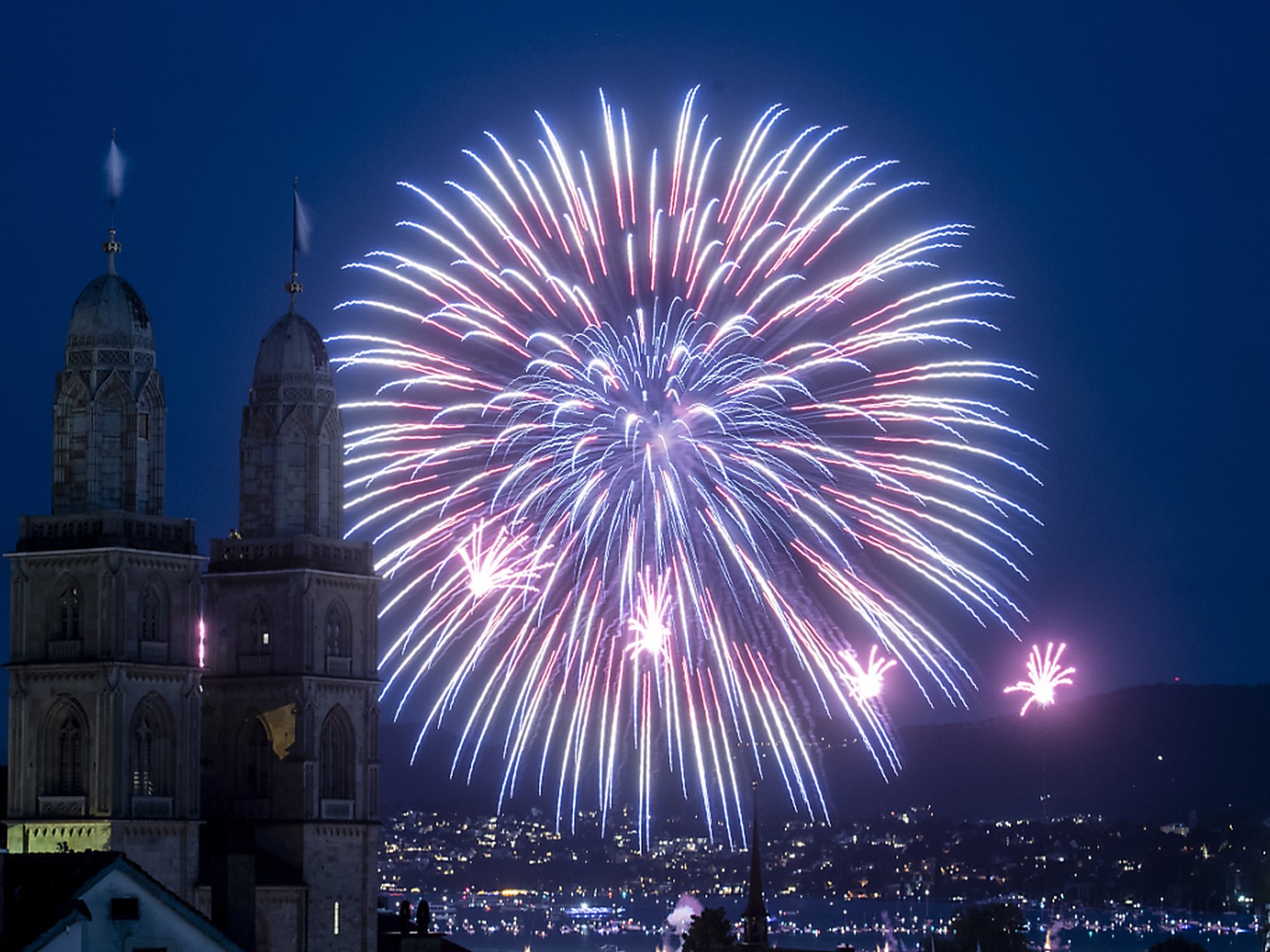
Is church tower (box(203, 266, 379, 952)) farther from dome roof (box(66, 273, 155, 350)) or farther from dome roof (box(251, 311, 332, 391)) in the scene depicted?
dome roof (box(66, 273, 155, 350))

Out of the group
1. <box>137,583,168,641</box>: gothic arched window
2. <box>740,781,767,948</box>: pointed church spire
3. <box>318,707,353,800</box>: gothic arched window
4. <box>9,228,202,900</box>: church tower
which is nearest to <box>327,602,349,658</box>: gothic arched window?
<box>318,707,353,800</box>: gothic arched window

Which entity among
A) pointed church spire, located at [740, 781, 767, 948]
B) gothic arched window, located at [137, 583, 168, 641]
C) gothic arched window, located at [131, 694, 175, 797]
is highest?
A: gothic arched window, located at [137, 583, 168, 641]

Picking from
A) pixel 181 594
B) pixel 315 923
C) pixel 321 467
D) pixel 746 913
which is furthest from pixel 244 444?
pixel 746 913

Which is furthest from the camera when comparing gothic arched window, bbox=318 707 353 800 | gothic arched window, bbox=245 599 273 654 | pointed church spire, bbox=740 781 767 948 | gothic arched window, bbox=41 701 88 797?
pointed church spire, bbox=740 781 767 948

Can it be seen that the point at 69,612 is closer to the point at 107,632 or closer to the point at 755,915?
the point at 107,632

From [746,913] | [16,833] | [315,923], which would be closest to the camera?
[16,833]

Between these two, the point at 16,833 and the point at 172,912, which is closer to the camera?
the point at 172,912

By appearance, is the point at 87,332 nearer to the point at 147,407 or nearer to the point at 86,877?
the point at 147,407
